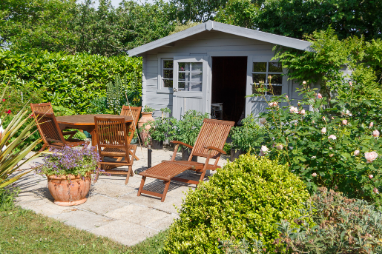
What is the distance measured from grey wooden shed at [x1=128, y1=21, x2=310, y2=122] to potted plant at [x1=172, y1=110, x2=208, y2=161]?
47 centimetres

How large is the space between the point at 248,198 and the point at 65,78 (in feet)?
29.0

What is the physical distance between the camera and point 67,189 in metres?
4.26

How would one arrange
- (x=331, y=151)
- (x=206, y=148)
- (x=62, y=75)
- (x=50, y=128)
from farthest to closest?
(x=62, y=75)
(x=50, y=128)
(x=206, y=148)
(x=331, y=151)

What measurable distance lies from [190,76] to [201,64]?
1.35 ft

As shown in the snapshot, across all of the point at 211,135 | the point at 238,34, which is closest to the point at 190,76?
the point at 238,34

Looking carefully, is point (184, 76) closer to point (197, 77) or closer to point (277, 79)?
point (197, 77)

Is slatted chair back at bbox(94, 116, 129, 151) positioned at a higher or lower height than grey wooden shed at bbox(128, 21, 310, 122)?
lower

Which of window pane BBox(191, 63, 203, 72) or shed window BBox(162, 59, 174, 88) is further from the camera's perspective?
shed window BBox(162, 59, 174, 88)

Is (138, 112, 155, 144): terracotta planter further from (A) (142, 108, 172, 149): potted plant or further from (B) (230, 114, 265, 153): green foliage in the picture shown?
(B) (230, 114, 265, 153): green foliage

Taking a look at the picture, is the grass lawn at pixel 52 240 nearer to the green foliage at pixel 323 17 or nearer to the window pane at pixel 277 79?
the window pane at pixel 277 79

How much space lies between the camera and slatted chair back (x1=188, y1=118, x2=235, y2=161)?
225 inches

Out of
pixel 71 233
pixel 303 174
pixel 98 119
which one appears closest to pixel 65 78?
pixel 98 119

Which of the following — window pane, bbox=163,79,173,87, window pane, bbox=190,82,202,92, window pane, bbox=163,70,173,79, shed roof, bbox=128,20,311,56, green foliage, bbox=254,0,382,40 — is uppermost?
green foliage, bbox=254,0,382,40

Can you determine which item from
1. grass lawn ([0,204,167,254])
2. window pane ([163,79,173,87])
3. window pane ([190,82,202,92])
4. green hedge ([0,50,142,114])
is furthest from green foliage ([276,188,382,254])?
green hedge ([0,50,142,114])
